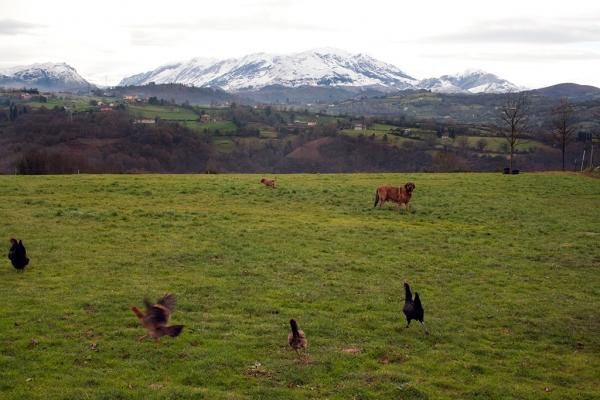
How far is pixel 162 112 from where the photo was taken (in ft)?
495

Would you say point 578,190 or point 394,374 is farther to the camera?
point 578,190

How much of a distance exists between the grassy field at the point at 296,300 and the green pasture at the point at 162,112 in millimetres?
119568

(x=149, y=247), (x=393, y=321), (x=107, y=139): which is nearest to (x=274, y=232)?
(x=149, y=247)

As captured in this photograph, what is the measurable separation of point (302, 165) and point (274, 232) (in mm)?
77547

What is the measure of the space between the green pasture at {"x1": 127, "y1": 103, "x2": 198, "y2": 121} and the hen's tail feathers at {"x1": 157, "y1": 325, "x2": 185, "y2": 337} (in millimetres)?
133602

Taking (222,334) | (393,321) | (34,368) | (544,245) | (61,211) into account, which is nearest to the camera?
(34,368)

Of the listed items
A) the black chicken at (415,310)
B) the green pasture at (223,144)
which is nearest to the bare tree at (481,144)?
the green pasture at (223,144)

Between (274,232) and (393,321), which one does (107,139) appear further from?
(393,321)

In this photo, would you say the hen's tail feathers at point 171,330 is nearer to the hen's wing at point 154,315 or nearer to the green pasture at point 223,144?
the hen's wing at point 154,315

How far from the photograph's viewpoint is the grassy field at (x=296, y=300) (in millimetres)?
8516

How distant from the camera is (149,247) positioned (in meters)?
17.1

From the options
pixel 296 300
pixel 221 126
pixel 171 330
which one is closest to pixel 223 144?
pixel 221 126

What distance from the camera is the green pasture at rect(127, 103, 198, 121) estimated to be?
460 feet

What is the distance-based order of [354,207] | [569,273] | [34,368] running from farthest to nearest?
[354,207] → [569,273] → [34,368]
